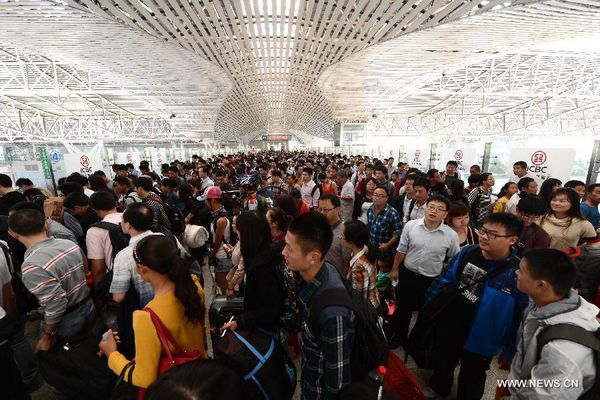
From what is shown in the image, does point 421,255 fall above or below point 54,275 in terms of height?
below

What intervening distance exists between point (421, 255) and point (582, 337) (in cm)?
158

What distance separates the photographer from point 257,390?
1.47 meters

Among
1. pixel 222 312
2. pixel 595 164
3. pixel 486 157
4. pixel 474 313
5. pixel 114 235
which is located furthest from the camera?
pixel 486 157

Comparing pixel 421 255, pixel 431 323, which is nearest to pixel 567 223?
pixel 421 255

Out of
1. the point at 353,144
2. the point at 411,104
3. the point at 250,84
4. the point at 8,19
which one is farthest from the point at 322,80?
the point at 411,104

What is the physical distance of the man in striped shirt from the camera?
1.98 meters

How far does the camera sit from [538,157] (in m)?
6.42

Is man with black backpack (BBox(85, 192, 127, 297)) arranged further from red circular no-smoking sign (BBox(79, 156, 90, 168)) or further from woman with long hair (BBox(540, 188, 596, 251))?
red circular no-smoking sign (BBox(79, 156, 90, 168))

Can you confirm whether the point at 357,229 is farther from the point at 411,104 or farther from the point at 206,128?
the point at 206,128

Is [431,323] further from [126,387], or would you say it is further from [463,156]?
[463,156]

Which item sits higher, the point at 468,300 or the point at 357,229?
the point at 357,229

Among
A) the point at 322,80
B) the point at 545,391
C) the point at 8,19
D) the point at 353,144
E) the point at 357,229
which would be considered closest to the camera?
the point at 545,391

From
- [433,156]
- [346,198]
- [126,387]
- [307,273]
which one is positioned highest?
[433,156]

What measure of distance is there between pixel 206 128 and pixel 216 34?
20.5 metres
